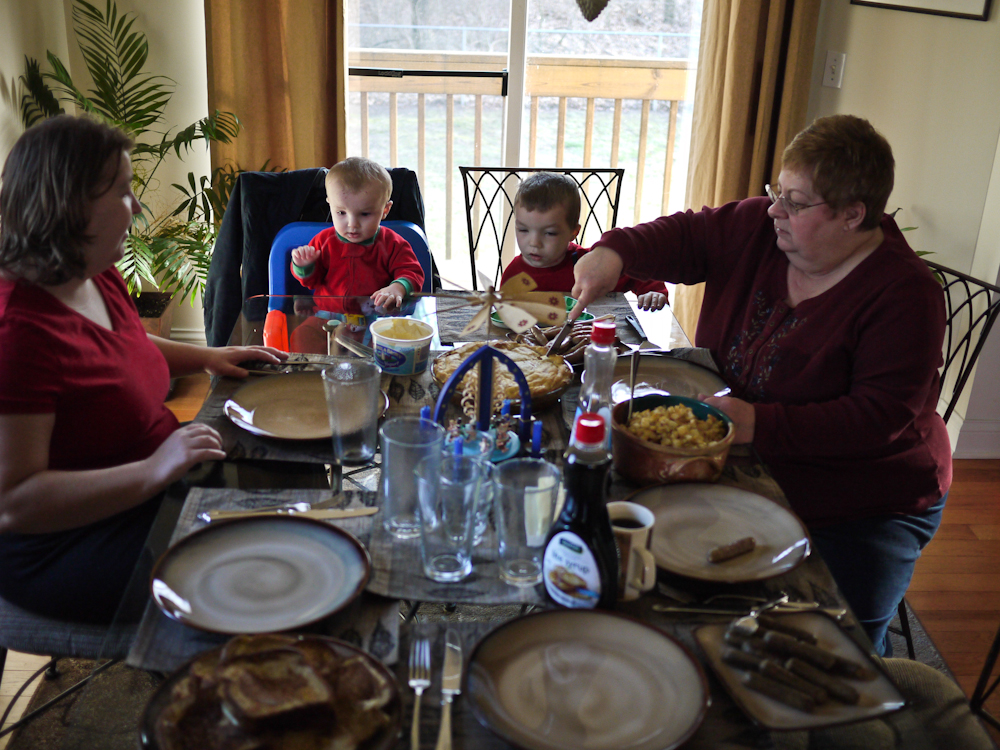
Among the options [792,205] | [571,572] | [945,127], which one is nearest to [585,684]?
[571,572]

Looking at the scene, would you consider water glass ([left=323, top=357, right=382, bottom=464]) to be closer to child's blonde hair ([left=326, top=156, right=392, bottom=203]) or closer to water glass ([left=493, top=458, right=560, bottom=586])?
water glass ([left=493, top=458, right=560, bottom=586])

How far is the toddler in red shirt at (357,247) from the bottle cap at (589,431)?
4.55 feet

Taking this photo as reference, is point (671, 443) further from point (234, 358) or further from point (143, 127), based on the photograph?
point (143, 127)

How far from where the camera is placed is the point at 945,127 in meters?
2.86

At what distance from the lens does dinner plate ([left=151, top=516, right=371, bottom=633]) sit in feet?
3.05

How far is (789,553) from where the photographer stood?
108 cm

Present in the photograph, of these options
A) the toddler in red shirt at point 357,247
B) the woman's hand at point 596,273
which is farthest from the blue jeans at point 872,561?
the toddler in red shirt at point 357,247

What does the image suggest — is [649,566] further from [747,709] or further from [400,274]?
[400,274]

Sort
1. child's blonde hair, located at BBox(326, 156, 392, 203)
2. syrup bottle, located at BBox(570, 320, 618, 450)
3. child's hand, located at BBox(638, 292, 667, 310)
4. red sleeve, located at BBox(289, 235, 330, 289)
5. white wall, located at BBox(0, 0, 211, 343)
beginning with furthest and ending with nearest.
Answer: white wall, located at BBox(0, 0, 211, 343)
red sleeve, located at BBox(289, 235, 330, 289)
child's blonde hair, located at BBox(326, 156, 392, 203)
child's hand, located at BBox(638, 292, 667, 310)
syrup bottle, located at BBox(570, 320, 618, 450)

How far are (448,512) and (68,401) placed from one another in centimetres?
65

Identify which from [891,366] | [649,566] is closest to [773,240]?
[891,366]

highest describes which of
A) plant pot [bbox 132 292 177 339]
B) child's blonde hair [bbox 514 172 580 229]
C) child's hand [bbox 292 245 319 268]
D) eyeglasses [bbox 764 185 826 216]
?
eyeglasses [bbox 764 185 826 216]

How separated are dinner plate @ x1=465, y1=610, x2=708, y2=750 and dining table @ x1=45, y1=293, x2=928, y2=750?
1 cm

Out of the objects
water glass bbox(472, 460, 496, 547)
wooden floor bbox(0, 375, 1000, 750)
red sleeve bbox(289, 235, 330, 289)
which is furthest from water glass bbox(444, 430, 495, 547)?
red sleeve bbox(289, 235, 330, 289)
